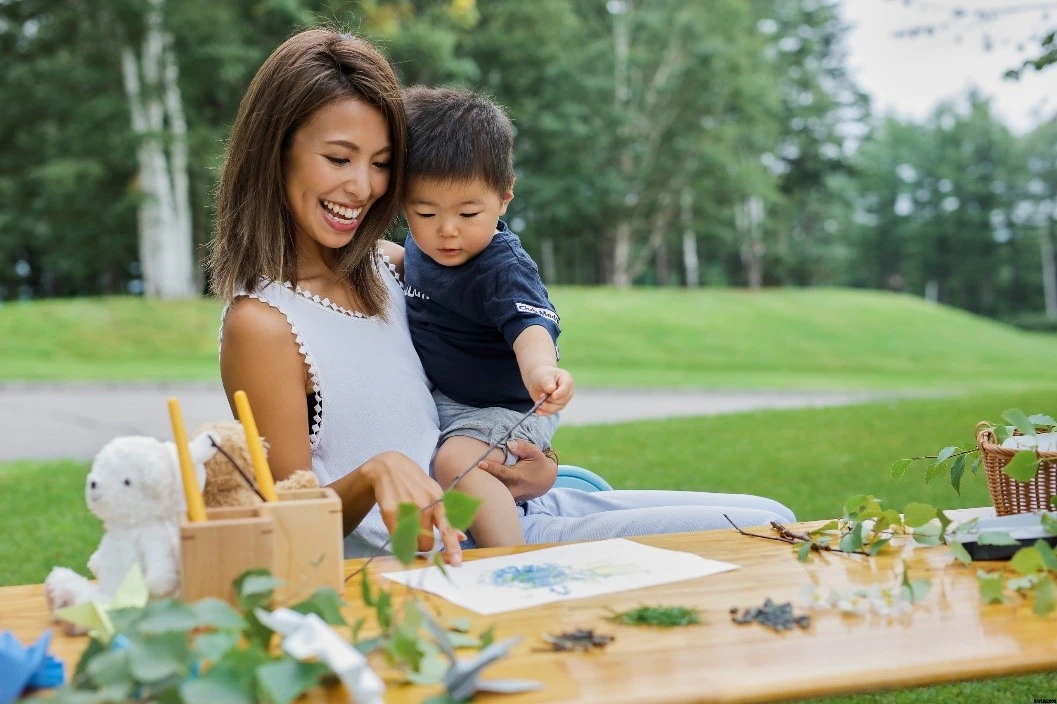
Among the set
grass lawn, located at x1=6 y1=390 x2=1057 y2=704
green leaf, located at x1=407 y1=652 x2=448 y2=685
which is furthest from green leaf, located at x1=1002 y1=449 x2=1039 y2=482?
grass lawn, located at x1=6 y1=390 x2=1057 y2=704

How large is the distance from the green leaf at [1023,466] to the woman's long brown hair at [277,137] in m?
1.23

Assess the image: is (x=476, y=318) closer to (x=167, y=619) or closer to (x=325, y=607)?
(x=325, y=607)

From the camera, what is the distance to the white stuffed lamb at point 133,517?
1.39m

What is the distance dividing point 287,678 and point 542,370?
95 centimetres

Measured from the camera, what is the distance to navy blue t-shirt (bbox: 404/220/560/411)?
2285 millimetres

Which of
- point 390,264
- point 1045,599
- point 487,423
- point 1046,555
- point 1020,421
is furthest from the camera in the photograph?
point 390,264

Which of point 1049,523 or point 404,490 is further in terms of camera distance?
point 404,490

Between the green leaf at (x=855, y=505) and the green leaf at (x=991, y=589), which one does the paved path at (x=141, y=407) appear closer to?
the green leaf at (x=855, y=505)

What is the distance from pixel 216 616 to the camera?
1122 mm

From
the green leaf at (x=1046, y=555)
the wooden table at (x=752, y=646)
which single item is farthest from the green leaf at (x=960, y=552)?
the green leaf at (x=1046, y=555)

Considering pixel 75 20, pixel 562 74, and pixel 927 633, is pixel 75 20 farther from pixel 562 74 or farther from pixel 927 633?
pixel 927 633

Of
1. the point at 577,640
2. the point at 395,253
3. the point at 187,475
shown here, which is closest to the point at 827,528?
the point at 577,640

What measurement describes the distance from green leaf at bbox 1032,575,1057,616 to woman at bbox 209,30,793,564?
0.82 meters

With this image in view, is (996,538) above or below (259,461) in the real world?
below
